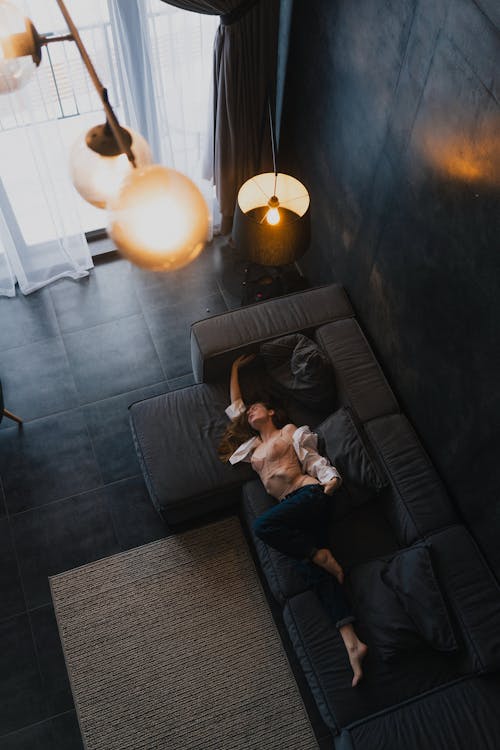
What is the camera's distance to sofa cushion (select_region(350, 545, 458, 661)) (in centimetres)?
271

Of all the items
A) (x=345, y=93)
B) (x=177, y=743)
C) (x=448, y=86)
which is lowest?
(x=177, y=743)

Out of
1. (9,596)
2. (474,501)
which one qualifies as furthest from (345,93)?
(9,596)

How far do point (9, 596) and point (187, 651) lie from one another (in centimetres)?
101

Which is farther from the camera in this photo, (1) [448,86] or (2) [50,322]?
(2) [50,322]

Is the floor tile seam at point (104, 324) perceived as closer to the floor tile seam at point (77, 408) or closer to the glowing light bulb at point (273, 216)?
the floor tile seam at point (77, 408)

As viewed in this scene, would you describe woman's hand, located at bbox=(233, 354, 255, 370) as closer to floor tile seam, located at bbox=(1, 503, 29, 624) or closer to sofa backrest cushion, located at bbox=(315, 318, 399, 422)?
sofa backrest cushion, located at bbox=(315, 318, 399, 422)

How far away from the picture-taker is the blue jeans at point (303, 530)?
299 centimetres

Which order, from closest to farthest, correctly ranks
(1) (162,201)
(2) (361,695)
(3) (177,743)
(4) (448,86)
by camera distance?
1. (1) (162,201)
2. (4) (448,86)
3. (2) (361,695)
4. (3) (177,743)

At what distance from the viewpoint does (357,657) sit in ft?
9.12

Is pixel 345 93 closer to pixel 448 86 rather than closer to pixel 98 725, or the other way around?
pixel 448 86

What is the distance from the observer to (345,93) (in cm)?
324

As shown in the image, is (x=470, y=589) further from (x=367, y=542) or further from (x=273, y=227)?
(x=273, y=227)

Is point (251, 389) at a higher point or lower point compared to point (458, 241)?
lower

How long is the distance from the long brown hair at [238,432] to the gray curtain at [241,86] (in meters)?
1.75
